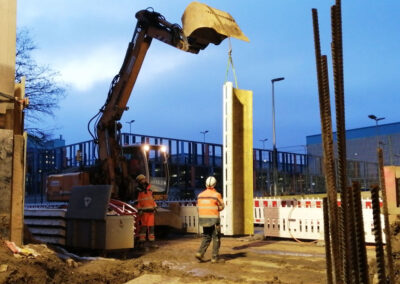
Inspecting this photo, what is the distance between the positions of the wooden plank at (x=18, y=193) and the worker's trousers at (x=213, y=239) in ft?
12.6

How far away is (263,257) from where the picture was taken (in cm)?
1028

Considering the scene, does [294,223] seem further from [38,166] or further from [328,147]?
[38,166]

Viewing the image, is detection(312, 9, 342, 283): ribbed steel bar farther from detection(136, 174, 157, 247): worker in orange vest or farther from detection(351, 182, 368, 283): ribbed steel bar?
detection(136, 174, 157, 247): worker in orange vest

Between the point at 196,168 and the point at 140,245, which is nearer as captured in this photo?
the point at 140,245

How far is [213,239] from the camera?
9664mm

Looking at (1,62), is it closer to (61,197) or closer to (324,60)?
(324,60)

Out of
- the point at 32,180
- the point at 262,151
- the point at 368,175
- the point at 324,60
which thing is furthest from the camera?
the point at 262,151

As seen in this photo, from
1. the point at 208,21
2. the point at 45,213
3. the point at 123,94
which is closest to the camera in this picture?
the point at 208,21

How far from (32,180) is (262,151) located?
85.3 ft

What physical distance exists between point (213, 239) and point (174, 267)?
1.06m

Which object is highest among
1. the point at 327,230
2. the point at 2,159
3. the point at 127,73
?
the point at 127,73

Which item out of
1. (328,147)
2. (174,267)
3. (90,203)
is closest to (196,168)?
(90,203)

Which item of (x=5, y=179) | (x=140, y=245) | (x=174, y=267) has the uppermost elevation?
(x=5, y=179)

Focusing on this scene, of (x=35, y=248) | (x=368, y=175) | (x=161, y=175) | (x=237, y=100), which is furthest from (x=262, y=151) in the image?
(x=35, y=248)
